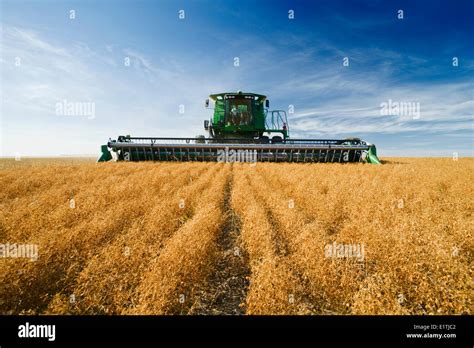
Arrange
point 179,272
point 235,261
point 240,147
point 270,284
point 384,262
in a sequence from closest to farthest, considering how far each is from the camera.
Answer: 1. point 270,284
2. point 179,272
3. point 384,262
4. point 235,261
5. point 240,147

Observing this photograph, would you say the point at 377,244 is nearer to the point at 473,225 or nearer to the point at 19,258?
the point at 473,225

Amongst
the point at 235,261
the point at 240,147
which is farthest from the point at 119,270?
the point at 240,147

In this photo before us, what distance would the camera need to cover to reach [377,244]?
2719 mm

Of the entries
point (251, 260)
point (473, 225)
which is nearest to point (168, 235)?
point (251, 260)

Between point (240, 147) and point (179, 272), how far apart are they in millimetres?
12279

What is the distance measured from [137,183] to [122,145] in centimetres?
865

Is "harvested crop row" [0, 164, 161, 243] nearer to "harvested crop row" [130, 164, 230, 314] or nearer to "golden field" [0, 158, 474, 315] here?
"golden field" [0, 158, 474, 315]

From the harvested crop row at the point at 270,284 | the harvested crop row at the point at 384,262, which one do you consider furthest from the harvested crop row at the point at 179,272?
the harvested crop row at the point at 384,262

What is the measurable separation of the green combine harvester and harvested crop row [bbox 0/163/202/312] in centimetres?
1005

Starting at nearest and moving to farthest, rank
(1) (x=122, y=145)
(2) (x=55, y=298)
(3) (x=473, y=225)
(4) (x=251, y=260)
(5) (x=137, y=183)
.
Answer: (2) (x=55, y=298) < (4) (x=251, y=260) < (3) (x=473, y=225) < (5) (x=137, y=183) < (1) (x=122, y=145)

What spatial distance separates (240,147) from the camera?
14.2 metres

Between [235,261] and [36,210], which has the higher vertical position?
[36,210]

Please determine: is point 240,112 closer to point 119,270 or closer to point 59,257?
point 59,257
